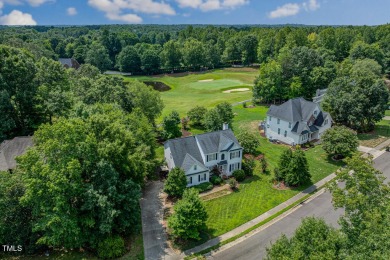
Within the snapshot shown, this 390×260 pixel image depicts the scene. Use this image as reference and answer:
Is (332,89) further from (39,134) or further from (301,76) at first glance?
(39,134)

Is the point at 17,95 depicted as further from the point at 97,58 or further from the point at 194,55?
the point at 194,55

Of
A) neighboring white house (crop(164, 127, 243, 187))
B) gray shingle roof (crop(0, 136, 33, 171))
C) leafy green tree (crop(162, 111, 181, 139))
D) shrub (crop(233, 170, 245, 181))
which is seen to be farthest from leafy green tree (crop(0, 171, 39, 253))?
leafy green tree (crop(162, 111, 181, 139))

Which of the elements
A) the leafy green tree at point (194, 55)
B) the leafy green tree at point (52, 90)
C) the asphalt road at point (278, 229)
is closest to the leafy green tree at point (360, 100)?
the asphalt road at point (278, 229)

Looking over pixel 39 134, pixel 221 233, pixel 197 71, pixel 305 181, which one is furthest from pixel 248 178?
pixel 197 71

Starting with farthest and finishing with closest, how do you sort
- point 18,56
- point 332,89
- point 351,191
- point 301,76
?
point 301,76, point 332,89, point 18,56, point 351,191

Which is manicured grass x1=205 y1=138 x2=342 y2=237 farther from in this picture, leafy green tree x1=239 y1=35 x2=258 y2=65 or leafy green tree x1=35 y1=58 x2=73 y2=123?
leafy green tree x1=239 y1=35 x2=258 y2=65

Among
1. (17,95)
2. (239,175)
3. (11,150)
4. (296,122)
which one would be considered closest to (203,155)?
(239,175)

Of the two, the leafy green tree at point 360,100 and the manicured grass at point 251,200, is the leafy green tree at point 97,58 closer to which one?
the leafy green tree at point 360,100
